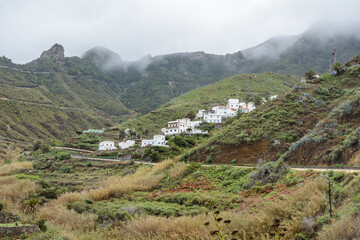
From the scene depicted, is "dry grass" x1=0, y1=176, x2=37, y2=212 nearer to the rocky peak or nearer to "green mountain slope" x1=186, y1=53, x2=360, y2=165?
"green mountain slope" x1=186, y1=53, x2=360, y2=165

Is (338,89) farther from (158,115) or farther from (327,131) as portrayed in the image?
(158,115)

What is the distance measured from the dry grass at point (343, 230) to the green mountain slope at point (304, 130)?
10.4 metres

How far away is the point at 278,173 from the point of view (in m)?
15.5

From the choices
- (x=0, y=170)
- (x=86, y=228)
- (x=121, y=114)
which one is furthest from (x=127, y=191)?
(x=121, y=114)

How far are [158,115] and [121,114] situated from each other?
55.4 meters

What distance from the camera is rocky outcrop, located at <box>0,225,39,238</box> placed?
9882mm

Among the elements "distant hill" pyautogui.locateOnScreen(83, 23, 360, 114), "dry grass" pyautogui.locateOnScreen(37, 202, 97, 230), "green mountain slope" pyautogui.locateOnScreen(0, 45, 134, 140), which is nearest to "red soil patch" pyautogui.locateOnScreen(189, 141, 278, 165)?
"dry grass" pyautogui.locateOnScreen(37, 202, 97, 230)

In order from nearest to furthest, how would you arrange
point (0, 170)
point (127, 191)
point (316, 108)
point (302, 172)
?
point (302, 172), point (127, 191), point (316, 108), point (0, 170)

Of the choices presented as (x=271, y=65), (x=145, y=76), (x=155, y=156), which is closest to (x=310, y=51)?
(x=271, y=65)

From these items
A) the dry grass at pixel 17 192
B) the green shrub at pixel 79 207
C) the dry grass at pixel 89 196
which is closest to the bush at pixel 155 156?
the dry grass at pixel 89 196

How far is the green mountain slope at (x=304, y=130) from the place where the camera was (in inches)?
733

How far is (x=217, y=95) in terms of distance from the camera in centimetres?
8850

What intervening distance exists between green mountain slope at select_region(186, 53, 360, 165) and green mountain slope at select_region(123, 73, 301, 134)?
116 feet

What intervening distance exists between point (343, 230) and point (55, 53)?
643 ft
